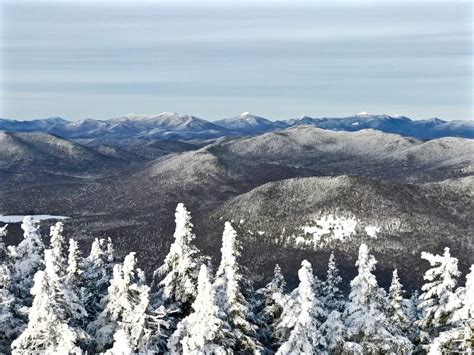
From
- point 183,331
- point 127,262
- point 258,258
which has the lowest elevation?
point 258,258

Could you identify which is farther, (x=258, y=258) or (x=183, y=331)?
(x=258, y=258)

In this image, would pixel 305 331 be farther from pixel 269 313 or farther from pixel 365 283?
pixel 269 313

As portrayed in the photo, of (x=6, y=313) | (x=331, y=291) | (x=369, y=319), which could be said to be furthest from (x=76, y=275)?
(x=331, y=291)

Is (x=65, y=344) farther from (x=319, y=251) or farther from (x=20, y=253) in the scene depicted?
(x=319, y=251)

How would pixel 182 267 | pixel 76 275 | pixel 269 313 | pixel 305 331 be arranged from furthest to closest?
1. pixel 76 275
2. pixel 269 313
3. pixel 182 267
4. pixel 305 331

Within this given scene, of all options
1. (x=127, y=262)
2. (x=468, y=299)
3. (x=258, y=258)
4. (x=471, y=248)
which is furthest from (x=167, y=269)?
(x=471, y=248)

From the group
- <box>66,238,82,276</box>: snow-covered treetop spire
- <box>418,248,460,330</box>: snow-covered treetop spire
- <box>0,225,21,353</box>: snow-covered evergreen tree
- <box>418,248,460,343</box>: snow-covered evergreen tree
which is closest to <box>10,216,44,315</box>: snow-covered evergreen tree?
<box>66,238,82,276</box>: snow-covered treetop spire

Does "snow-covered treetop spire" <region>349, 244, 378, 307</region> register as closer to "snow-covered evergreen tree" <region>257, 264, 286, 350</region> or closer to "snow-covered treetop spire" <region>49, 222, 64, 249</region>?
"snow-covered evergreen tree" <region>257, 264, 286, 350</region>
